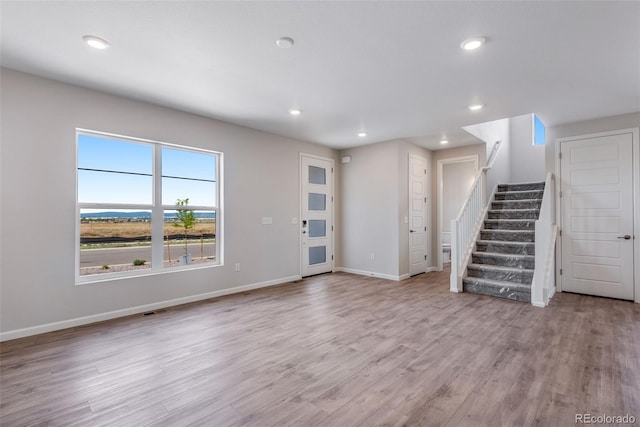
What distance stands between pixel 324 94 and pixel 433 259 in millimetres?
4763

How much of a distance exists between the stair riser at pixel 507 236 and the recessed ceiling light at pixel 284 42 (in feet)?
15.8

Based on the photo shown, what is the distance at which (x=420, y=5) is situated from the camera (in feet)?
6.83

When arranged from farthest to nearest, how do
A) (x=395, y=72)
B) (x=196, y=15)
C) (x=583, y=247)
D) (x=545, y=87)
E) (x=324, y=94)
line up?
(x=583, y=247)
(x=324, y=94)
(x=545, y=87)
(x=395, y=72)
(x=196, y=15)

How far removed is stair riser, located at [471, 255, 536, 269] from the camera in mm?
4711

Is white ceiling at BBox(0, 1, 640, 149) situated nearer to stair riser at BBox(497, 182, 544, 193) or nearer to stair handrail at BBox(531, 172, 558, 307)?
stair handrail at BBox(531, 172, 558, 307)

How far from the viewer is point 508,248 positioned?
515 cm

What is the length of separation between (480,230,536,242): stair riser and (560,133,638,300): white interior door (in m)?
0.45

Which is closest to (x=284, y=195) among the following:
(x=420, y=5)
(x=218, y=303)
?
(x=218, y=303)

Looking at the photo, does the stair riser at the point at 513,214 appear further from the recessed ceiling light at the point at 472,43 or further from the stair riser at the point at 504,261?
the recessed ceiling light at the point at 472,43

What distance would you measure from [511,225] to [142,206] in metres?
6.05

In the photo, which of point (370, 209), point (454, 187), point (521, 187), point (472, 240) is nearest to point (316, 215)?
point (370, 209)

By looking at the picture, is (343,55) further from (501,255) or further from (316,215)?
(501,255)

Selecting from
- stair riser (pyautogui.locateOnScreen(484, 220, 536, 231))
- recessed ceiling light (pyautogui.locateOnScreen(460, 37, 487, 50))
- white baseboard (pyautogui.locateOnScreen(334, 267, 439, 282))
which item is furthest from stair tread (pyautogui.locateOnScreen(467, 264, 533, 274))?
recessed ceiling light (pyautogui.locateOnScreen(460, 37, 487, 50))

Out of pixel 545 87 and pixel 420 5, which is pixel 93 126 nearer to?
pixel 420 5
